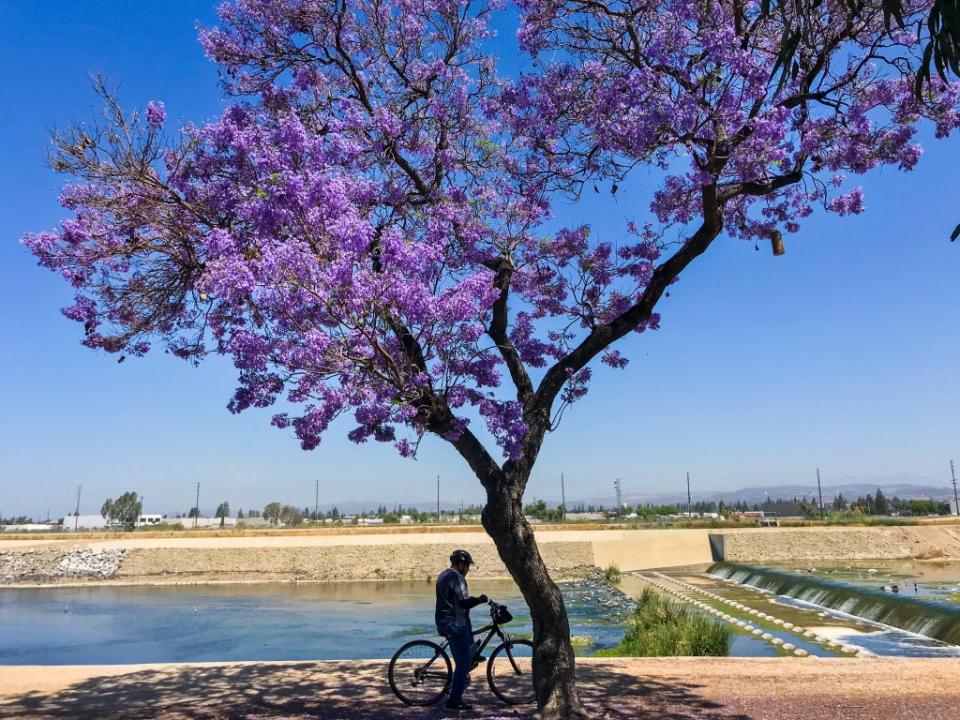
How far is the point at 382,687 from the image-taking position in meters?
8.14

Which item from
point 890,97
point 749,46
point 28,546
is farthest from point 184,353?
point 28,546

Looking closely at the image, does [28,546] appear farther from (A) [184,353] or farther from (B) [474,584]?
(A) [184,353]

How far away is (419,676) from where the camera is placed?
7.45m

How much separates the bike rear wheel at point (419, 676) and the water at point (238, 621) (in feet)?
20.9

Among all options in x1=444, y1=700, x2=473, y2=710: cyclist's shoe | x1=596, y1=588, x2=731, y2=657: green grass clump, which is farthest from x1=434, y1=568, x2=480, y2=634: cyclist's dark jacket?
x1=596, y1=588, x2=731, y2=657: green grass clump

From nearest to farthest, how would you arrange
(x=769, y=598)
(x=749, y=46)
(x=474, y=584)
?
(x=749, y=46)
(x=769, y=598)
(x=474, y=584)

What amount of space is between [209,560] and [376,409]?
27563 millimetres

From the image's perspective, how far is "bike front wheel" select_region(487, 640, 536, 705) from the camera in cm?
744

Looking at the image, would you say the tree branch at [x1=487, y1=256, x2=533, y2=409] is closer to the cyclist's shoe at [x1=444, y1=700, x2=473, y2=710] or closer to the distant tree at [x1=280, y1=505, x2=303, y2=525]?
the cyclist's shoe at [x1=444, y1=700, x2=473, y2=710]

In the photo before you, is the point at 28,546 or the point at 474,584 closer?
the point at 474,584

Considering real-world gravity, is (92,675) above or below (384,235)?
below

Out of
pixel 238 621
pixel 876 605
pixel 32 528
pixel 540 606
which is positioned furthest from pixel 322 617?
pixel 32 528

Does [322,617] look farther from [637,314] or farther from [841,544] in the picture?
[841,544]

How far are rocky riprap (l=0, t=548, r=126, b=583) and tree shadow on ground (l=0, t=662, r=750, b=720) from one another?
26706 mm
